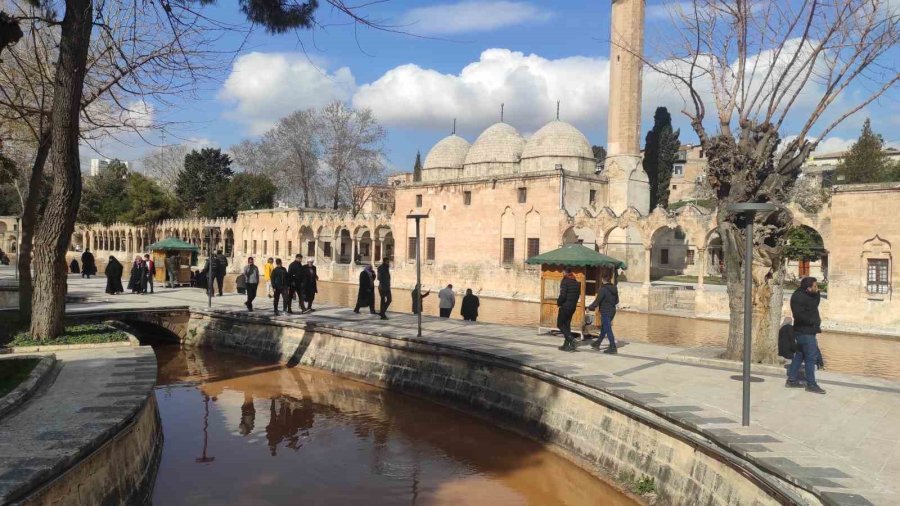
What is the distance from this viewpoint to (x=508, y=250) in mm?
32000

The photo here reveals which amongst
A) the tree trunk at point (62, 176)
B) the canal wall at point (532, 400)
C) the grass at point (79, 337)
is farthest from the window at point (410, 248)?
the tree trunk at point (62, 176)

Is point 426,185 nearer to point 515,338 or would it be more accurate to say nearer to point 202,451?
point 515,338

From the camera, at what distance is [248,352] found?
15.2 metres

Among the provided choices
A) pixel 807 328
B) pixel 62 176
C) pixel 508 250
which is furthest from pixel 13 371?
pixel 508 250

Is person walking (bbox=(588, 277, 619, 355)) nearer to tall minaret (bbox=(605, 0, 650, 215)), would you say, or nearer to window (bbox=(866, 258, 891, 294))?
window (bbox=(866, 258, 891, 294))

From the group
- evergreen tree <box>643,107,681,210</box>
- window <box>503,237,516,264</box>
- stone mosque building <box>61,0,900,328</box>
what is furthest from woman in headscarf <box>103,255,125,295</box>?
evergreen tree <box>643,107,681,210</box>

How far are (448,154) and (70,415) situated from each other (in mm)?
37055

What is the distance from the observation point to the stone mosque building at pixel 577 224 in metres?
20.4

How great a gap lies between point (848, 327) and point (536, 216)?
46.4ft

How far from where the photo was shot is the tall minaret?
3316cm

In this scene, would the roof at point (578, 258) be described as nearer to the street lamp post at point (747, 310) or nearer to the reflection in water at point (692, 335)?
the reflection in water at point (692, 335)

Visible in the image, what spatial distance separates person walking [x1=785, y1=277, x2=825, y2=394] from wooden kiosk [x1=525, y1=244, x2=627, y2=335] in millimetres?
4132

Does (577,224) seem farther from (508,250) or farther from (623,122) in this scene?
(623,122)

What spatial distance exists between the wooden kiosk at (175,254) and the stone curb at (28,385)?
1501cm
